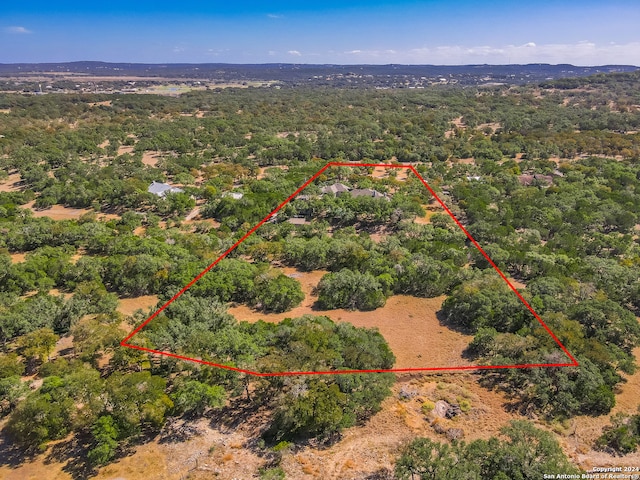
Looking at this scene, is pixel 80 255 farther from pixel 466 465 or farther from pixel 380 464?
pixel 466 465

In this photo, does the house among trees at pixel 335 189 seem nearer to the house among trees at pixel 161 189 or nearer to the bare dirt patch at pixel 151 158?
the house among trees at pixel 161 189

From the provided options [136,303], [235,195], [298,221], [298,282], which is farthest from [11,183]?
[298,282]

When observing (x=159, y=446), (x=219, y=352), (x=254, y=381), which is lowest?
(x=159, y=446)

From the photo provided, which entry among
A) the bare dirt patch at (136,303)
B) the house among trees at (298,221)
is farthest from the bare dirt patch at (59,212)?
the house among trees at (298,221)

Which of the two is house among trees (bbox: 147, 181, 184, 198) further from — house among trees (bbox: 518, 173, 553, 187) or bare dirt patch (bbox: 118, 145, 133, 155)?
house among trees (bbox: 518, 173, 553, 187)

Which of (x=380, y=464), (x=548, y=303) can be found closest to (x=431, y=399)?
(x=380, y=464)

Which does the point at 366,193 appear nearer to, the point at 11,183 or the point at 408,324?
the point at 408,324
